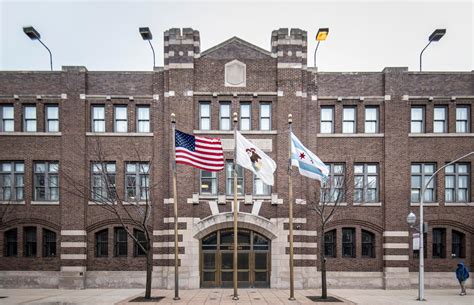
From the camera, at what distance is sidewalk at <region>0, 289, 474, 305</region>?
1925cm

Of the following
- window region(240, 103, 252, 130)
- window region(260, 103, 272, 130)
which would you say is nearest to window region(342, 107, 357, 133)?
window region(260, 103, 272, 130)

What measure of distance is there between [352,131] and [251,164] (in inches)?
373

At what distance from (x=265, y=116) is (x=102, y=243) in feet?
40.2

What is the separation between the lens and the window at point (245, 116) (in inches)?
966

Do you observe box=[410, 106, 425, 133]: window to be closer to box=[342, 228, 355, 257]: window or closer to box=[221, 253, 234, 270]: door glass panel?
box=[342, 228, 355, 257]: window

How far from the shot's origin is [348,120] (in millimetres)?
25047

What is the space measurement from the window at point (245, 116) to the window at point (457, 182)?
12173 mm

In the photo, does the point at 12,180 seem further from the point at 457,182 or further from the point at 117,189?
the point at 457,182

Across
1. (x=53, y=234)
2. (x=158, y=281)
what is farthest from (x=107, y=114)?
(x=158, y=281)

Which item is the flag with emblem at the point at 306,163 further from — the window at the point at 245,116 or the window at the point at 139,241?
the window at the point at 139,241

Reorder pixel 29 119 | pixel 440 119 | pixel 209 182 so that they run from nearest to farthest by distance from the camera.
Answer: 1. pixel 209 182
2. pixel 29 119
3. pixel 440 119

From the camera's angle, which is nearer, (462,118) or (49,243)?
(49,243)

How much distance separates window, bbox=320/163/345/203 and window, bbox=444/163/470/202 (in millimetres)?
6425

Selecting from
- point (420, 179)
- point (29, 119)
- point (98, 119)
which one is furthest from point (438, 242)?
point (29, 119)
